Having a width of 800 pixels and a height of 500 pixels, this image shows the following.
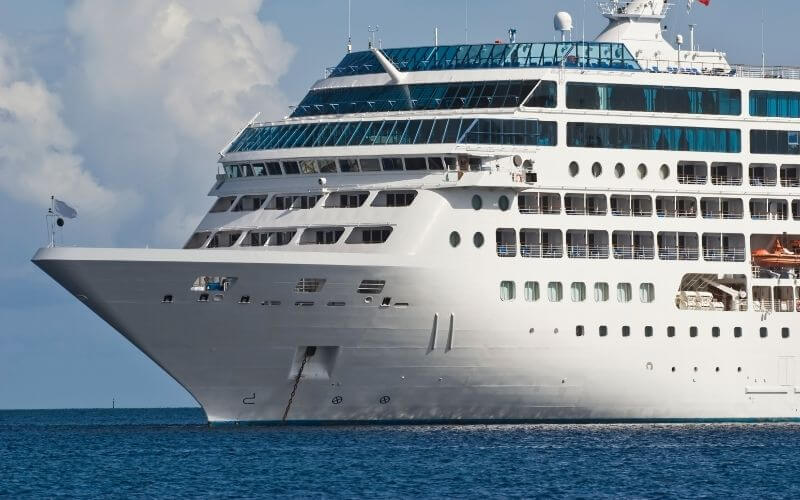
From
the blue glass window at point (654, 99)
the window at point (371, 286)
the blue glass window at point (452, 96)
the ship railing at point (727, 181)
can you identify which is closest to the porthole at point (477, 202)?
the blue glass window at point (452, 96)

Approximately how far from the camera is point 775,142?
2218 inches

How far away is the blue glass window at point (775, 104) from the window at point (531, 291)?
33.1 ft

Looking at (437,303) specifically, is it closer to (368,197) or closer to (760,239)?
(368,197)

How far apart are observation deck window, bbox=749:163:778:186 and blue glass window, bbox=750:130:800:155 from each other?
475mm

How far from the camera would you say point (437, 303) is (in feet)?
166

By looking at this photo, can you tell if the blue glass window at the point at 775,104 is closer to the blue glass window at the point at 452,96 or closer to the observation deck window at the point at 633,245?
the observation deck window at the point at 633,245

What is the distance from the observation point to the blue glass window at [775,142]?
5606 cm

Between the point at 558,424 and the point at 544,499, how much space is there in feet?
44.7

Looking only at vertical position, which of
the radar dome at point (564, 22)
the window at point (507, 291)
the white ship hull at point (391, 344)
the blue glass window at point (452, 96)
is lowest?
the white ship hull at point (391, 344)

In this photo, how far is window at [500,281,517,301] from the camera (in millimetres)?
51375

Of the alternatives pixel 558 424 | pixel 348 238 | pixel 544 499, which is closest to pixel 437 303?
pixel 348 238

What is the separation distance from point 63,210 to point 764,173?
2240 centimetres

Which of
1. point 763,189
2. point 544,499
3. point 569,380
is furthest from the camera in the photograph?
point 763,189

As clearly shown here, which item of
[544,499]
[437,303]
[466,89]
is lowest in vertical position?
[544,499]
